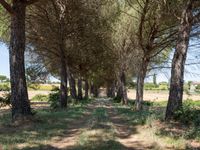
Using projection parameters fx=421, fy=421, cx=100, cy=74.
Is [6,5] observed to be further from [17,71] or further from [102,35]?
[102,35]

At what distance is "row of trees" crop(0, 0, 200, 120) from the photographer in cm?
1534

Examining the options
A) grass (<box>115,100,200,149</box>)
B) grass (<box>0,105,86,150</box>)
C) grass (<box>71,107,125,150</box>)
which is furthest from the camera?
grass (<box>0,105,86,150</box>)

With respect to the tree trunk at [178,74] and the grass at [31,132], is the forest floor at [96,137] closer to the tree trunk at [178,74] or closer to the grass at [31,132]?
the grass at [31,132]

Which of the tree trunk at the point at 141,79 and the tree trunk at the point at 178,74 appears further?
the tree trunk at the point at 141,79

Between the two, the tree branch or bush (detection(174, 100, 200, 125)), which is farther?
the tree branch

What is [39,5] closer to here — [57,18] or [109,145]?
[57,18]

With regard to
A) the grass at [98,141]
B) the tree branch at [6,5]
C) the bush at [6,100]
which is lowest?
the grass at [98,141]

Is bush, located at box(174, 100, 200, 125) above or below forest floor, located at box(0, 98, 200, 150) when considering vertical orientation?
above

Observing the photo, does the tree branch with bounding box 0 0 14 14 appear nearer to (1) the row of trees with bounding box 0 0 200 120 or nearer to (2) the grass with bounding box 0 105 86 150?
(1) the row of trees with bounding box 0 0 200 120

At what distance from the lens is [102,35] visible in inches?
1304

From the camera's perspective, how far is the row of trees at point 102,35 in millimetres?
15336

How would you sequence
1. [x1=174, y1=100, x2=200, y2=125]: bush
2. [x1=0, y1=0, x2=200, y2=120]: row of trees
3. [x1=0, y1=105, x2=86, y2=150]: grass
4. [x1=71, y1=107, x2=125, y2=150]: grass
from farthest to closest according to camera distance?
[x1=0, y1=0, x2=200, y2=120]: row of trees
[x1=174, y1=100, x2=200, y2=125]: bush
[x1=0, y1=105, x2=86, y2=150]: grass
[x1=71, y1=107, x2=125, y2=150]: grass

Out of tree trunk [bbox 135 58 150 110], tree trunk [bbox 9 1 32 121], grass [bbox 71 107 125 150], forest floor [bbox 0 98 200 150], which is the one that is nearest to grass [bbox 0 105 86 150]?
forest floor [bbox 0 98 200 150]

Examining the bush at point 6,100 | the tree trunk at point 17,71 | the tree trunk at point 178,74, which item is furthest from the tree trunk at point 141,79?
the tree trunk at point 17,71
